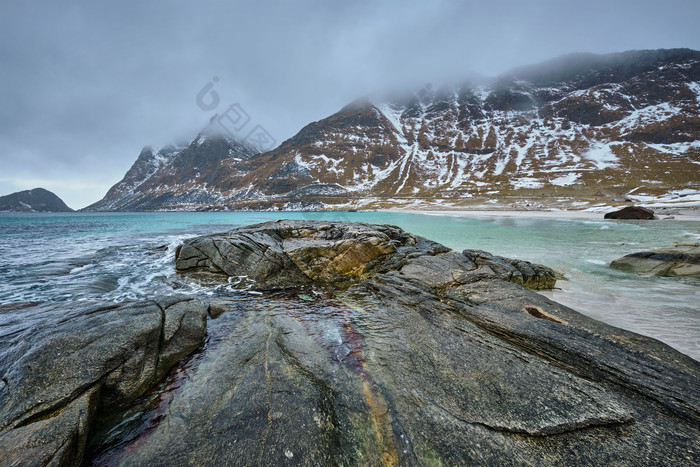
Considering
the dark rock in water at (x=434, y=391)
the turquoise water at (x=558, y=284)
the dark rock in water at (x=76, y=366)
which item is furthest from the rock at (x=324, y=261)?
the dark rock in water at (x=76, y=366)

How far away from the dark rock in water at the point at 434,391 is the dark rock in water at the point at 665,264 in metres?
11.6

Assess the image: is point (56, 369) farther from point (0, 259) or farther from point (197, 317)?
point (0, 259)

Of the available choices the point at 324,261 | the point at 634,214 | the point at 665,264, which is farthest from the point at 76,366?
the point at 634,214

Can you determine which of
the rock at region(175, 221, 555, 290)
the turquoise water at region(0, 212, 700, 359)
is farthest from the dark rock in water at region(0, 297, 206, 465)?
the rock at region(175, 221, 555, 290)

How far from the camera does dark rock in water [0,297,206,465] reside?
4062 mm

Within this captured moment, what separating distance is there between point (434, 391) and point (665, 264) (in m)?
18.5

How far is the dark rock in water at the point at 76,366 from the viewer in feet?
13.3

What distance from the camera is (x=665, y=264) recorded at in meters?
14.4

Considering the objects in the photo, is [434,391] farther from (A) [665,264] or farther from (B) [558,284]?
(A) [665,264]

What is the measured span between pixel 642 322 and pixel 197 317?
1531 cm

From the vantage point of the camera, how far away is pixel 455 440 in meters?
4.35

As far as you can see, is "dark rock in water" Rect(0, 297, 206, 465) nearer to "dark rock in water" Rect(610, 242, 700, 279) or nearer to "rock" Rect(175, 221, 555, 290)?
"rock" Rect(175, 221, 555, 290)

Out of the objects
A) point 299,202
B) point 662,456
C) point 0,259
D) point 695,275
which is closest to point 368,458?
point 662,456

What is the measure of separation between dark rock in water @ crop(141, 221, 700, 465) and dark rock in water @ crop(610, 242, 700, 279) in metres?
11.6
